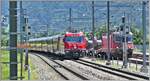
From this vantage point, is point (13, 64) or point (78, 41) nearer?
point (13, 64)

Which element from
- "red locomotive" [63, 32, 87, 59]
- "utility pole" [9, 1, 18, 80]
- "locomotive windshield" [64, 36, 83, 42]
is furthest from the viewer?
"locomotive windshield" [64, 36, 83, 42]

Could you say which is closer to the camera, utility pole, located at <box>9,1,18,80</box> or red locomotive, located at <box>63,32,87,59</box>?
utility pole, located at <box>9,1,18,80</box>

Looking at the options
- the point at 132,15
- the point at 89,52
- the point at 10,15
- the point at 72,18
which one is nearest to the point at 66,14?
the point at 72,18

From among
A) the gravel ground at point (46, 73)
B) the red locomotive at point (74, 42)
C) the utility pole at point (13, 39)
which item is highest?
the utility pole at point (13, 39)

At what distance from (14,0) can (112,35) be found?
39.0m

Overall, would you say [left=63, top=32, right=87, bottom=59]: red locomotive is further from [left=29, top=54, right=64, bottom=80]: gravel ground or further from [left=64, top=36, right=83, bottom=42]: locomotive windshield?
[left=29, top=54, right=64, bottom=80]: gravel ground

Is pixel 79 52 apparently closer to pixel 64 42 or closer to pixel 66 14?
pixel 64 42

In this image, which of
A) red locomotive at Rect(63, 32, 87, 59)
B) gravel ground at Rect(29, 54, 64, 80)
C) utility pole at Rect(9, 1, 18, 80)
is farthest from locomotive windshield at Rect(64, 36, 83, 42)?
utility pole at Rect(9, 1, 18, 80)

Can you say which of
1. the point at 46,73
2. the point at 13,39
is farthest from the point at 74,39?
the point at 13,39

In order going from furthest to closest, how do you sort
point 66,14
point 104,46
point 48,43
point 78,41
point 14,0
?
point 48,43, point 66,14, point 104,46, point 78,41, point 14,0

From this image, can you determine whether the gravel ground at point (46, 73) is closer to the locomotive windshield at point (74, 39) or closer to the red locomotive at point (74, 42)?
the red locomotive at point (74, 42)

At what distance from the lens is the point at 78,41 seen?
45.2 metres

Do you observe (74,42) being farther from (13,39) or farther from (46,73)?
(13,39)

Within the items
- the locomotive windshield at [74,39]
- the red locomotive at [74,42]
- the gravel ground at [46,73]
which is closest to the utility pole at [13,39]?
the gravel ground at [46,73]
